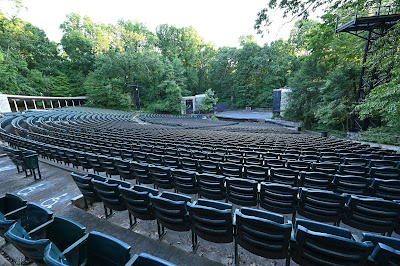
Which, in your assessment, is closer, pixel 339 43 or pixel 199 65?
pixel 339 43

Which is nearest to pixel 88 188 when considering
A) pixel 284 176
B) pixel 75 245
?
pixel 75 245

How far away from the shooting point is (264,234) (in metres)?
2.12

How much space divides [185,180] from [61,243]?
91.1 inches

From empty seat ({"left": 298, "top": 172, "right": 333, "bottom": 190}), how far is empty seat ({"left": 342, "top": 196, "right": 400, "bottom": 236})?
34.4 inches

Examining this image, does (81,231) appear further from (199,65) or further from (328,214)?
(199,65)

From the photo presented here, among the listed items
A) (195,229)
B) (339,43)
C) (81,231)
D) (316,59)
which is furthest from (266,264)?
(316,59)

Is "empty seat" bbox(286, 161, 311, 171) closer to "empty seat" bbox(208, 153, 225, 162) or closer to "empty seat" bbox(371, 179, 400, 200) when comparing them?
"empty seat" bbox(371, 179, 400, 200)

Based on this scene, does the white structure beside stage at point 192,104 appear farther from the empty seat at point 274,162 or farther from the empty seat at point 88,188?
the empty seat at point 88,188

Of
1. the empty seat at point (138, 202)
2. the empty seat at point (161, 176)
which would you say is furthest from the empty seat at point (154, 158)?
the empty seat at point (138, 202)

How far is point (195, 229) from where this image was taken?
2.65m

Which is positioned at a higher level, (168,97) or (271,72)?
(271,72)

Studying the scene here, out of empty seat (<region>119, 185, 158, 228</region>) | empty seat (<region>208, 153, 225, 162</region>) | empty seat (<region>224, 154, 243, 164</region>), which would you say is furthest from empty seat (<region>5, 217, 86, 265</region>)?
empty seat (<region>224, 154, 243, 164</region>)

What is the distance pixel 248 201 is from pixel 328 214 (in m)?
1.37

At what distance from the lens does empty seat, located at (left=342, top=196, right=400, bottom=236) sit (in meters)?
2.47
